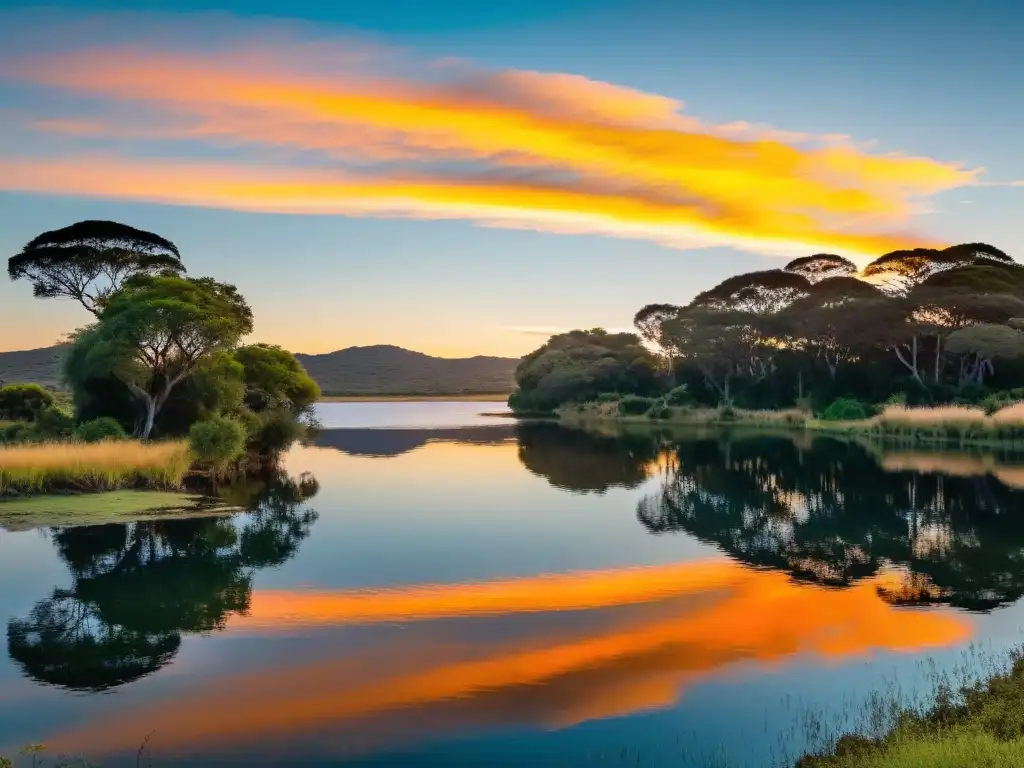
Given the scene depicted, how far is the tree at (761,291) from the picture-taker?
79.7 m

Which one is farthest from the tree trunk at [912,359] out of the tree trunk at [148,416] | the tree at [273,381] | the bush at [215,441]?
the tree trunk at [148,416]

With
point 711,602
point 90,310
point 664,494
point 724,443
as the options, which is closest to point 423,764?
point 711,602

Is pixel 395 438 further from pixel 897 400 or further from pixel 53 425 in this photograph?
pixel 897 400

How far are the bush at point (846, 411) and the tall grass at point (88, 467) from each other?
1797 inches

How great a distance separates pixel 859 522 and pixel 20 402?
42667 mm

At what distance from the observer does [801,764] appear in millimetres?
7785

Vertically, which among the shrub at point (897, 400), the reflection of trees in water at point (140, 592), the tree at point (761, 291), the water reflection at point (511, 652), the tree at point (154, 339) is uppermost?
the tree at point (761, 291)

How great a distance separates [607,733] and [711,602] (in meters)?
5.91

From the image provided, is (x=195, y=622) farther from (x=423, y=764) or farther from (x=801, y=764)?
(x=801, y=764)

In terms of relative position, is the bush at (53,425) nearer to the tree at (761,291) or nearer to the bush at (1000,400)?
the bush at (1000,400)

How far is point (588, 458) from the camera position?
4334 cm

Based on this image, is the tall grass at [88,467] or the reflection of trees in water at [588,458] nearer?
the tall grass at [88,467]

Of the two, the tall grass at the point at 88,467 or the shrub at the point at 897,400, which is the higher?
the shrub at the point at 897,400

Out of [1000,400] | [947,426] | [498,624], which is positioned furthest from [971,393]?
[498,624]
